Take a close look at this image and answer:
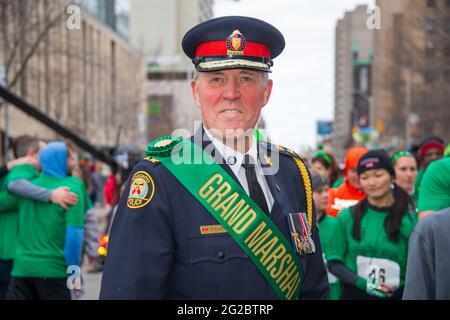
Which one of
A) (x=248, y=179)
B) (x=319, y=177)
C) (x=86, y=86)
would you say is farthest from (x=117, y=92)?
(x=248, y=179)

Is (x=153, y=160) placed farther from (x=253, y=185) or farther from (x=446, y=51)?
(x=446, y=51)

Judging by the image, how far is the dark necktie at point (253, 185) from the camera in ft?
9.05

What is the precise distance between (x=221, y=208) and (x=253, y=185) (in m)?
0.21

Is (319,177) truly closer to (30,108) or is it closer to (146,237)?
(146,237)

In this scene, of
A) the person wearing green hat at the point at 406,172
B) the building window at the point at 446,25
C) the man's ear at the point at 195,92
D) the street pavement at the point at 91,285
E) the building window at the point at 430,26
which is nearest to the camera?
the man's ear at the point at 195,92

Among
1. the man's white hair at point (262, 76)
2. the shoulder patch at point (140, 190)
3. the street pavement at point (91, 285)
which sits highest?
the man's white hair at point (262, 76)

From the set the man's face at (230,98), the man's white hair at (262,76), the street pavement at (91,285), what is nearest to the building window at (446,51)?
the street pavement at (91,285)

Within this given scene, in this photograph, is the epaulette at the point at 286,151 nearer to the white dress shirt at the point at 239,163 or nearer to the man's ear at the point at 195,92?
the white dress shirt at the point at 239,163

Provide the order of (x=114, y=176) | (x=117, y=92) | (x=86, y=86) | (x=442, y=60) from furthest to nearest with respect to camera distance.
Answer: (x=117, y=92) < (x=86, y=86) < (x=442, y=60) < (x=114, y=176)

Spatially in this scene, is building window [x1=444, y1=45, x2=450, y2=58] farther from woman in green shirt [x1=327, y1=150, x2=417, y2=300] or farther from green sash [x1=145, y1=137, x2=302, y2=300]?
green sash [x1=145, y1=137, x2=302, y2=300]

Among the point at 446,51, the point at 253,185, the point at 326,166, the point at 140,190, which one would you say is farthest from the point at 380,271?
the point at 446,51

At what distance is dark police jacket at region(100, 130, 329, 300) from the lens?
2467mm
